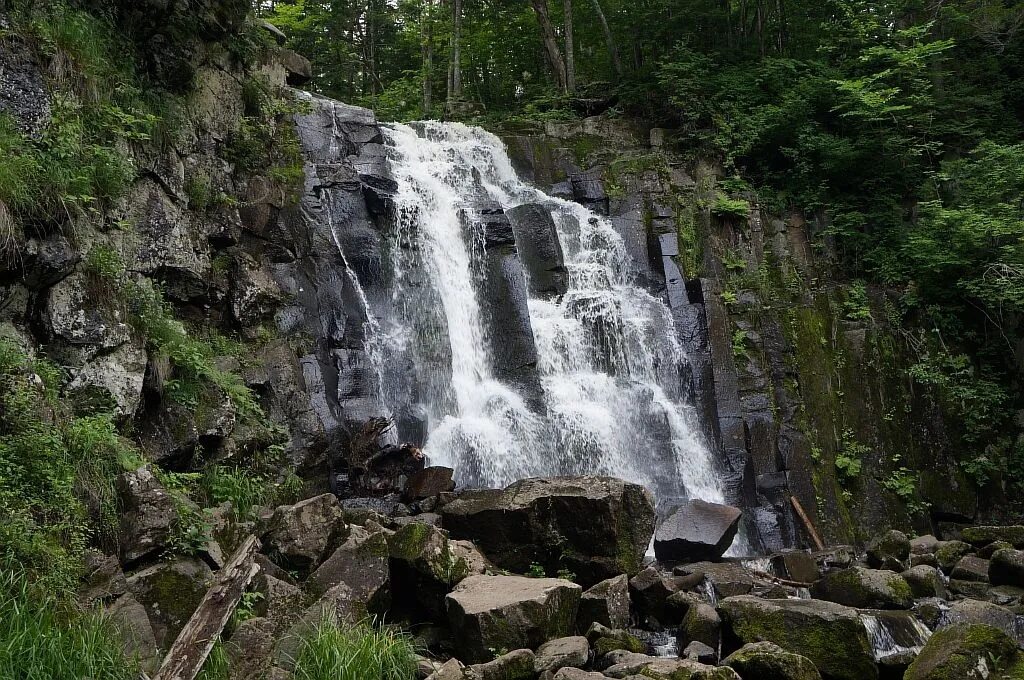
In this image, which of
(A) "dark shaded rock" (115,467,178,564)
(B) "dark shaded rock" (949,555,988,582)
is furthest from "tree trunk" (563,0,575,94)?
(A) "dark shaded rock" (115,467,178,564)

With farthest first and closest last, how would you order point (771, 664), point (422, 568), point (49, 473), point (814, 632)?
point (422, 568)
point (814, 632)
point (771, 664)
point (49, 473)

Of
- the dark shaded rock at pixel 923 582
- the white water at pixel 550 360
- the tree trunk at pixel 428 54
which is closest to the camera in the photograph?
the dark shaded rock at pixel 923 582

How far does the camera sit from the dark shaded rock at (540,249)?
1394 centimetres

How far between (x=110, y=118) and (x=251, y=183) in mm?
3447

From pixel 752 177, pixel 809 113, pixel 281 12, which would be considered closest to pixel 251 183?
pixel 281 12

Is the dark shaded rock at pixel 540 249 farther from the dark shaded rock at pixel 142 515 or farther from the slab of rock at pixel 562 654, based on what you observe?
the dark shaded rock at pixel 142 515

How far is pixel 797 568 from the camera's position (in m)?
9.34

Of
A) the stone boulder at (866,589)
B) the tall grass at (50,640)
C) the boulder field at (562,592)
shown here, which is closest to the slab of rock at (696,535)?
the boulder field at (562,592)

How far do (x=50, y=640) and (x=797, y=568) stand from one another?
8307 millimetres

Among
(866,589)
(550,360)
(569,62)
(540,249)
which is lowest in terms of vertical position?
(866,589)

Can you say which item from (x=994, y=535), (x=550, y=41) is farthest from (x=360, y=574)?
(x=550, y=41)

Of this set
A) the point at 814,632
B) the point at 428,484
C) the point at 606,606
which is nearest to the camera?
the point at 814,632

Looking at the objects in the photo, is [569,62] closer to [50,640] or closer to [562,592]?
[562,592]

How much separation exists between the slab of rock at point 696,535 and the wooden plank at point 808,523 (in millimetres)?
2963
